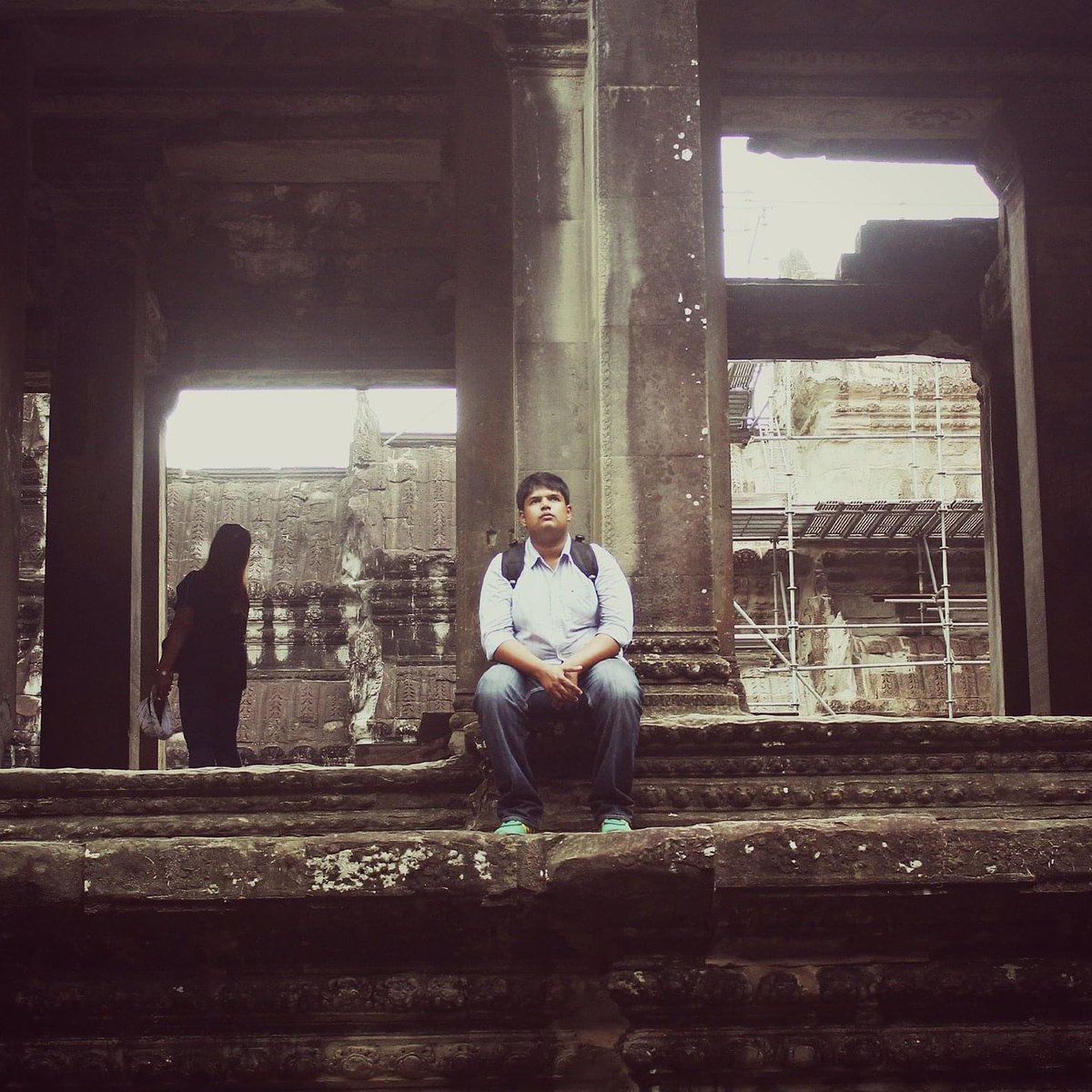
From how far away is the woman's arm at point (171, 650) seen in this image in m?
9.08

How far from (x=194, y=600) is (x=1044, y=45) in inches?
246

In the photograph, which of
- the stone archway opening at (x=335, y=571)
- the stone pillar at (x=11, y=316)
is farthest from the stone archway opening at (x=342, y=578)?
the stone pillar at (x=11, y=316)

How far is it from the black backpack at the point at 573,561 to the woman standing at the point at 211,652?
148 inches

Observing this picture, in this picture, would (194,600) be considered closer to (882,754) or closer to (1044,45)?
(882,754)

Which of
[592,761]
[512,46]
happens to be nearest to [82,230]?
[512,46]

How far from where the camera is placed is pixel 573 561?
5730mm

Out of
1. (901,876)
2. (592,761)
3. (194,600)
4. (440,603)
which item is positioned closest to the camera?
(901,876)

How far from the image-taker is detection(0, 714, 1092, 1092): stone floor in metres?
4.07

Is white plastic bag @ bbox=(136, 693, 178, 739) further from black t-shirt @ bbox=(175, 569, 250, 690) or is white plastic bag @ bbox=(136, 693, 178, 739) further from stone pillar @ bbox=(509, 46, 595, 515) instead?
stone pillar @ bbox=(509, 46, 595, 515)

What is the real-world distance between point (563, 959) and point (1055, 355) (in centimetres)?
760

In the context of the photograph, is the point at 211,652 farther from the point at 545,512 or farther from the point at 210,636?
the point at 545,512

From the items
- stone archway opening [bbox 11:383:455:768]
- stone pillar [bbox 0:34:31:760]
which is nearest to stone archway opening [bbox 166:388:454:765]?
stone archway opening [bbox 11:383:455:768]

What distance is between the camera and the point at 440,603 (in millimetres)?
19578

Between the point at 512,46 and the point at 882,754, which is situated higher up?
the point at 512,46
